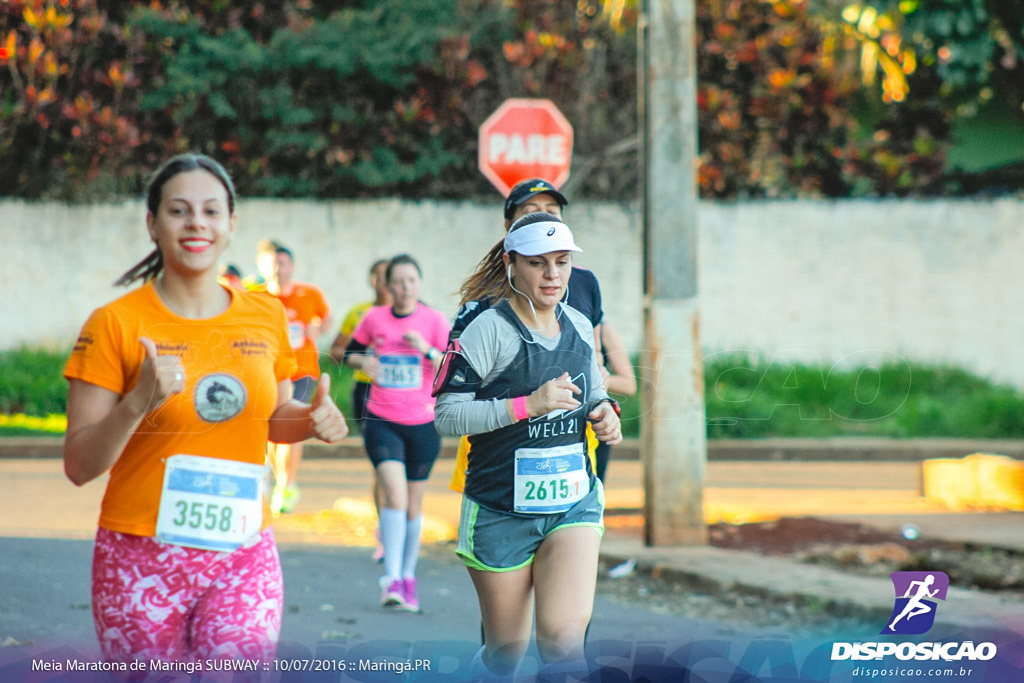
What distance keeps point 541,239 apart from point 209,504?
1.43 metres

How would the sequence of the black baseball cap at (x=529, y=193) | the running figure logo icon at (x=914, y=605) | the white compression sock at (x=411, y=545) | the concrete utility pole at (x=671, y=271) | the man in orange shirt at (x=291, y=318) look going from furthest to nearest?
the man in orange shirt at (x=291, y=318)
the concrete utility pole at (x=671, y=271)
the white compression sock at (x=411, y=545)
the running figure logo icon at (x=914, y=605)
the black baseball cap at (x=529, y=193)

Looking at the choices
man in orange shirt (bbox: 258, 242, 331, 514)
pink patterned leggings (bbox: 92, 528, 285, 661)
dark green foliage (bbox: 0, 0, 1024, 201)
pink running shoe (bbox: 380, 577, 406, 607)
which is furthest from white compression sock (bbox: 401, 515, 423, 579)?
dark green foliage (bbox: 0, 0, 1024, 201)

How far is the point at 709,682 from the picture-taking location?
189 inches

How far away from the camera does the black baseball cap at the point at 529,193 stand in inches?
204

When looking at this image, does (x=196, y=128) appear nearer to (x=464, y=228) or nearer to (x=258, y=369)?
(x=464, y=228)

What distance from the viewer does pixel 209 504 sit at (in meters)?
3.42

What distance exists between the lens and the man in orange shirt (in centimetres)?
1040

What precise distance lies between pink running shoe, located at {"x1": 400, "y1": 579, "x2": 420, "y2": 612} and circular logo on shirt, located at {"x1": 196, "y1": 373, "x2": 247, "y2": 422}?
3.92m

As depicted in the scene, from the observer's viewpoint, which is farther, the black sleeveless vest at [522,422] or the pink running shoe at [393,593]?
the pink running shoe at [393,593]

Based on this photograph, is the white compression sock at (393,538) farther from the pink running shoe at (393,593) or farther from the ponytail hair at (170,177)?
the ponytail hair at (170,177)

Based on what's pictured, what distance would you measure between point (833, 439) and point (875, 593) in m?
9.49

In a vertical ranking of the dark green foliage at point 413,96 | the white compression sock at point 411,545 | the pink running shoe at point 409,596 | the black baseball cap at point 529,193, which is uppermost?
the dark green foliage at point 413,96

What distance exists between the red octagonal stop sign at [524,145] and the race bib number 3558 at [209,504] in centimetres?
757

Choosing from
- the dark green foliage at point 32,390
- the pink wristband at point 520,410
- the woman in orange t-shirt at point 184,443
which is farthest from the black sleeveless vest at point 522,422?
the dark green foliage at point 32,390
